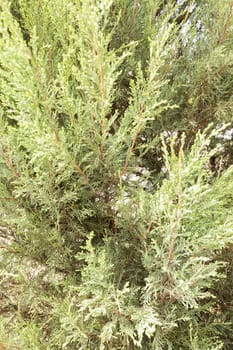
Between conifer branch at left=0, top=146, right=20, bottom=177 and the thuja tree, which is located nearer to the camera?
the thuja tree

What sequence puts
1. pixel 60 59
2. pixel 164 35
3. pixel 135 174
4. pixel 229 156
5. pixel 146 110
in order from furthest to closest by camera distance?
pixel 229 156, pixel 135 174, pixel 60 59, pixel 146 110, pixel 164 35

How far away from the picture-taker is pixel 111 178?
2510mm

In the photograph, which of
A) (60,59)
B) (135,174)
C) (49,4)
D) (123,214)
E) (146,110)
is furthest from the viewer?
(135,174)

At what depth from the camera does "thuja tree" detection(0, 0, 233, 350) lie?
198 centimetres

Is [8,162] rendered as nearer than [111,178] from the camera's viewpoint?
Yes

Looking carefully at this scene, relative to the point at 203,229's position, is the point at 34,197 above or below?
below

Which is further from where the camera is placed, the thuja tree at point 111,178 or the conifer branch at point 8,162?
the conifer branch at point 8,162

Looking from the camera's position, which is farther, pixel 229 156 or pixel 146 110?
pixel 229 156

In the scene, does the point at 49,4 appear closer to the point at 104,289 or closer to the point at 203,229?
the point at 203,229

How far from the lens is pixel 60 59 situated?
2.60 m

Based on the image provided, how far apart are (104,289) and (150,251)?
39 cm

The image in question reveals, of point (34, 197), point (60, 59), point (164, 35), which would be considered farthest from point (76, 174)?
point (164, 35)

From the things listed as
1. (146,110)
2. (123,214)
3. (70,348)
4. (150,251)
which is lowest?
(70,348)

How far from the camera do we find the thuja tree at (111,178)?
6.49ft
